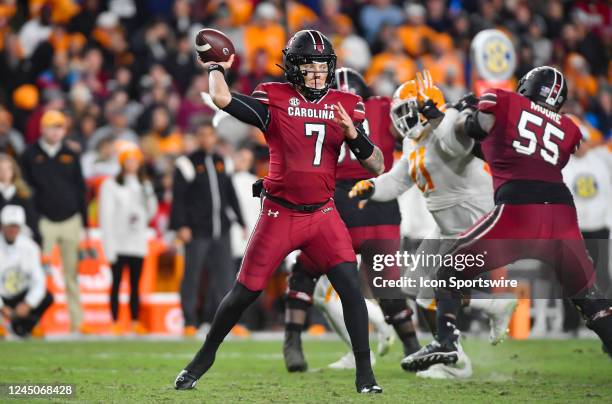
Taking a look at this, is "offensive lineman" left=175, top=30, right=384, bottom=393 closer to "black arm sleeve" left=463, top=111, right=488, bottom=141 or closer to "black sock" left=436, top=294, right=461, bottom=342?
"black arm sleeve" left=463, top=111, right=488, bottom=141

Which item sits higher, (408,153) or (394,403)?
(408,153)

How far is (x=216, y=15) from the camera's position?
16172mm

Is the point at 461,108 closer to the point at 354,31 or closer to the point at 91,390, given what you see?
the point at 91,390

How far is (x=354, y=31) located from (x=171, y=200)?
6.12 meters

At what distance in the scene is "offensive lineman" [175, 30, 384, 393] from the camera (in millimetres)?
6820

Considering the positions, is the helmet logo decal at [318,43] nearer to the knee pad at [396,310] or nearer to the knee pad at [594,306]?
the knee pad at [594,306]

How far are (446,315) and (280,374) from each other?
144 centimetres

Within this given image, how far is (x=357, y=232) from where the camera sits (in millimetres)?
8594

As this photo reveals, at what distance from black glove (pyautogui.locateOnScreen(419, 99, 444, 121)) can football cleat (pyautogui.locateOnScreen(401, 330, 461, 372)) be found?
4.87 ft

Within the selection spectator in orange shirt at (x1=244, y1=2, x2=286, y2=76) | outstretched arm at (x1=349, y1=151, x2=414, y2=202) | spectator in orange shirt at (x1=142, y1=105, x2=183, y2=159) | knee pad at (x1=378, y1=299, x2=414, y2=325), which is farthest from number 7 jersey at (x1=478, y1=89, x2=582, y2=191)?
spectator in orange shirt at (x1=244, y1=2, x2=286, y2=76)

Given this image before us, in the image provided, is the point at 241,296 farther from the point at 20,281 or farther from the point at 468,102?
the point at 20,281

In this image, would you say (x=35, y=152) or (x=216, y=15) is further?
(x=216, y=15)

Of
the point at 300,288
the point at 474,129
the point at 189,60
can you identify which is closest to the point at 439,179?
the point at 474,129

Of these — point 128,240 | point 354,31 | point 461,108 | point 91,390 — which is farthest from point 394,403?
point 354,31
